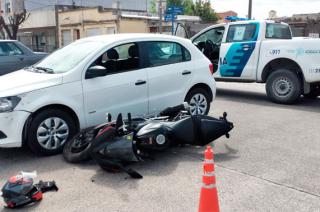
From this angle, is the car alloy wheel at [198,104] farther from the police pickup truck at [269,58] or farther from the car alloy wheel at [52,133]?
the police pickup truck at [269,58]

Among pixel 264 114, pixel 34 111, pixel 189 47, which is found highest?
pixel 189 47

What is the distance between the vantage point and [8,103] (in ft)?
16.0

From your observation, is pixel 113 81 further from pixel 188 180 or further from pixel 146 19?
pixel 146 19

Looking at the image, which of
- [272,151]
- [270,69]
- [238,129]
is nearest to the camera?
[272,151]

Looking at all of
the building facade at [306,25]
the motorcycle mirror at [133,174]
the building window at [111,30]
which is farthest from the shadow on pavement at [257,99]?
the building window at [111,30]

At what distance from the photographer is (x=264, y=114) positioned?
313 inches

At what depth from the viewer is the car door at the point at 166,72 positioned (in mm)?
6172

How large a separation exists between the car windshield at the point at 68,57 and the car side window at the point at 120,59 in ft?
0.71

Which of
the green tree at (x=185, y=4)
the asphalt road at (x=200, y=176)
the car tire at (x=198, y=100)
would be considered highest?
the green tree at (x=185, y=4)

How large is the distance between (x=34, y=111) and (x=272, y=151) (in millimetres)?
3357

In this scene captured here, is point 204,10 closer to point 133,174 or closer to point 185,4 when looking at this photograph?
point 185,4

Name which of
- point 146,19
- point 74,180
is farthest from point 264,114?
point 146,19

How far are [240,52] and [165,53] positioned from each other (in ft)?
12.4

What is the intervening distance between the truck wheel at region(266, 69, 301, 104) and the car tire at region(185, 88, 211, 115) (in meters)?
2.83
